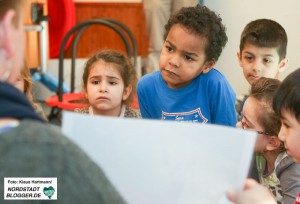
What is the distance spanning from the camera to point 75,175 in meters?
0.50

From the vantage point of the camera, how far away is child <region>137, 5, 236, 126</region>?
5.69 feet

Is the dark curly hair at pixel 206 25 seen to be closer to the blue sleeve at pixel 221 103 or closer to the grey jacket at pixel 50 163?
the blue sleeve at pixel 221 103

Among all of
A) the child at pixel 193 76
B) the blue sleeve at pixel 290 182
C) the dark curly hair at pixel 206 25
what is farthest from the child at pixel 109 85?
the blue sleeve at pixel 290 182

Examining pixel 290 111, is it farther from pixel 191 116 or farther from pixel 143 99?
pixel 143 99

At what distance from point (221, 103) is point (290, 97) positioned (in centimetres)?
59

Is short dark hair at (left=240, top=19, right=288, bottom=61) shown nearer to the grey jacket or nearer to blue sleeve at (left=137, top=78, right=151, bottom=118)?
blue sleeve at (left=137, top=78, right=151, bottom=118)

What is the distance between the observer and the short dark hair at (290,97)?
1.13 m

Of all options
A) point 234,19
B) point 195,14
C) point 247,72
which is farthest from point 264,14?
point 195,14

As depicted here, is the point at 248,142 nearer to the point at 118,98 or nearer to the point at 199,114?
the point at 199,114

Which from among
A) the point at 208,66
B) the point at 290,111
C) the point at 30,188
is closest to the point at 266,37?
the point at 208,66

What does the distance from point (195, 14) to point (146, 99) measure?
→ 1.22 feet

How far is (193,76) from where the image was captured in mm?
1767

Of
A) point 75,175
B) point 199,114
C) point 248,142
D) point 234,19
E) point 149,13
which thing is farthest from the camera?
point 149,13

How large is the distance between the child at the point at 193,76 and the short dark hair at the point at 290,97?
0.54 m
